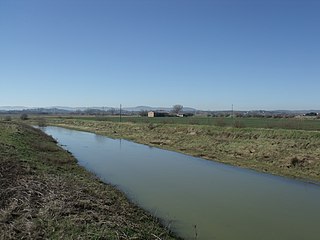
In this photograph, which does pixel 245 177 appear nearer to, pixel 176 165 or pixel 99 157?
pixel 176 165

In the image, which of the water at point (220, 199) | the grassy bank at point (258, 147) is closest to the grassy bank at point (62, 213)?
the water at point (220, 199)

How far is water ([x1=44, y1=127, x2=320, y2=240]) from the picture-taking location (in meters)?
11.1

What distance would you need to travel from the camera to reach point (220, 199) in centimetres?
1496

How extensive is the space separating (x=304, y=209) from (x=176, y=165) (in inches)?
466

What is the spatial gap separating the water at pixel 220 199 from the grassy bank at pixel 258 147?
229 cm

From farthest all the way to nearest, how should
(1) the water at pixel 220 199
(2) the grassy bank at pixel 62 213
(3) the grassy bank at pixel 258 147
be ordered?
(3) the grassy bank at pixel 258 147 → (1) the water at pixel 220 199 → (2) the grassy bank at pixel 62 213

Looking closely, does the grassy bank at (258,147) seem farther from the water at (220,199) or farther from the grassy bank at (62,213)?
the grassy bank at (62,213)

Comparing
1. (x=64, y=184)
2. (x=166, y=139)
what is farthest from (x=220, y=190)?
(x=166, y=139)

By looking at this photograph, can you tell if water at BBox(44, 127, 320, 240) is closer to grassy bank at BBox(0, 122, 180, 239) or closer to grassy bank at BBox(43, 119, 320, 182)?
grassy bank at BBox(0, 122, 180, 239)

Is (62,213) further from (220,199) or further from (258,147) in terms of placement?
(258,147)

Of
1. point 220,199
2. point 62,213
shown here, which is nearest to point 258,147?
point 220,199

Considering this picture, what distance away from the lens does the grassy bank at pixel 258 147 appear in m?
22.5

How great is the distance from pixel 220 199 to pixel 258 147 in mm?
14784

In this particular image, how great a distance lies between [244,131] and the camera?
37438 millimetres
